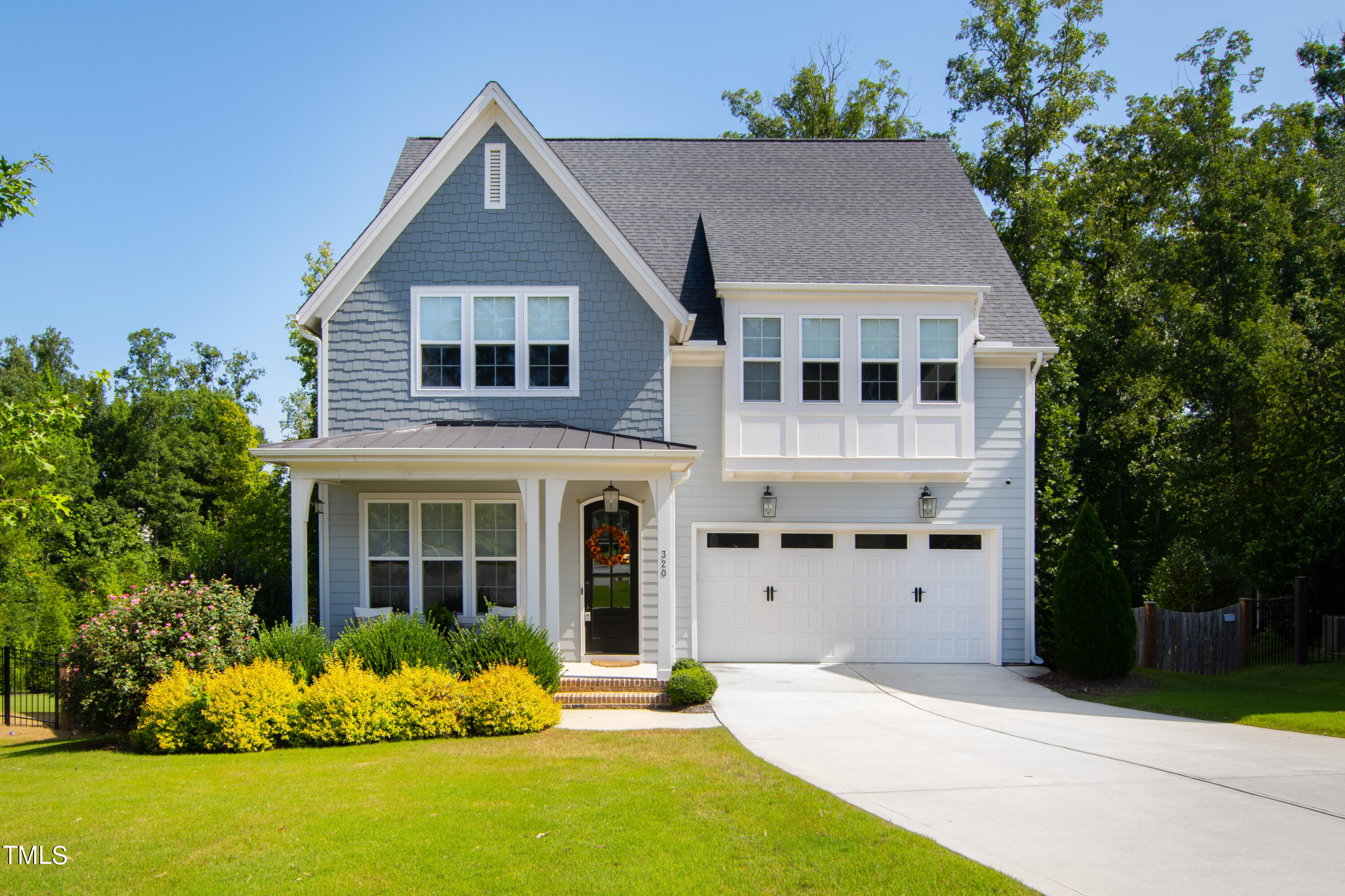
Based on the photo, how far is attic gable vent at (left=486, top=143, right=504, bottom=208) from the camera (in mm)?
13547

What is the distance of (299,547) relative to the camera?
11.8 metres

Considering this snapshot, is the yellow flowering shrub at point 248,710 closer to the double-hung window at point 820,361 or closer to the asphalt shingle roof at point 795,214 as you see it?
the asphalt shingle roof at point 795,214

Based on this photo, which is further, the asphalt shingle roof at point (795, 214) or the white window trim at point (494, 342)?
the asphalt shingle roof at point (795, 214)

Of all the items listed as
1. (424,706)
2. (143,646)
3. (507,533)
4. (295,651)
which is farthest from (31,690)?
(424,706)

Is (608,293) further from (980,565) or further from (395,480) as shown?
(980,565)

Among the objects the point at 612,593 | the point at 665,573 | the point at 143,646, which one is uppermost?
the point at 665,573

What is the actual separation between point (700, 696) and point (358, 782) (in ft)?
16.2

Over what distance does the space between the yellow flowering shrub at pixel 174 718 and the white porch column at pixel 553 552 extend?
4217 mm

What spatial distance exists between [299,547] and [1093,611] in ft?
39.5

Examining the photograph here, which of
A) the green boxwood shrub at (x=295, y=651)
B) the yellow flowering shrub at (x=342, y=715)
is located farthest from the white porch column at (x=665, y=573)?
the green boxwood shrub at (x=295, y=651)

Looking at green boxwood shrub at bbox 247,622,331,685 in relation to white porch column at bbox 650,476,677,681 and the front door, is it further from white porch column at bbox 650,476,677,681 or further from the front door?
white porch column at bbox 650,476,677,681

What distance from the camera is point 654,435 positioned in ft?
44.7

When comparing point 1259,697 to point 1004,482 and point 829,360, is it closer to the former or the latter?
point 1004,482

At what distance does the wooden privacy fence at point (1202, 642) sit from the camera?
15.6 m
